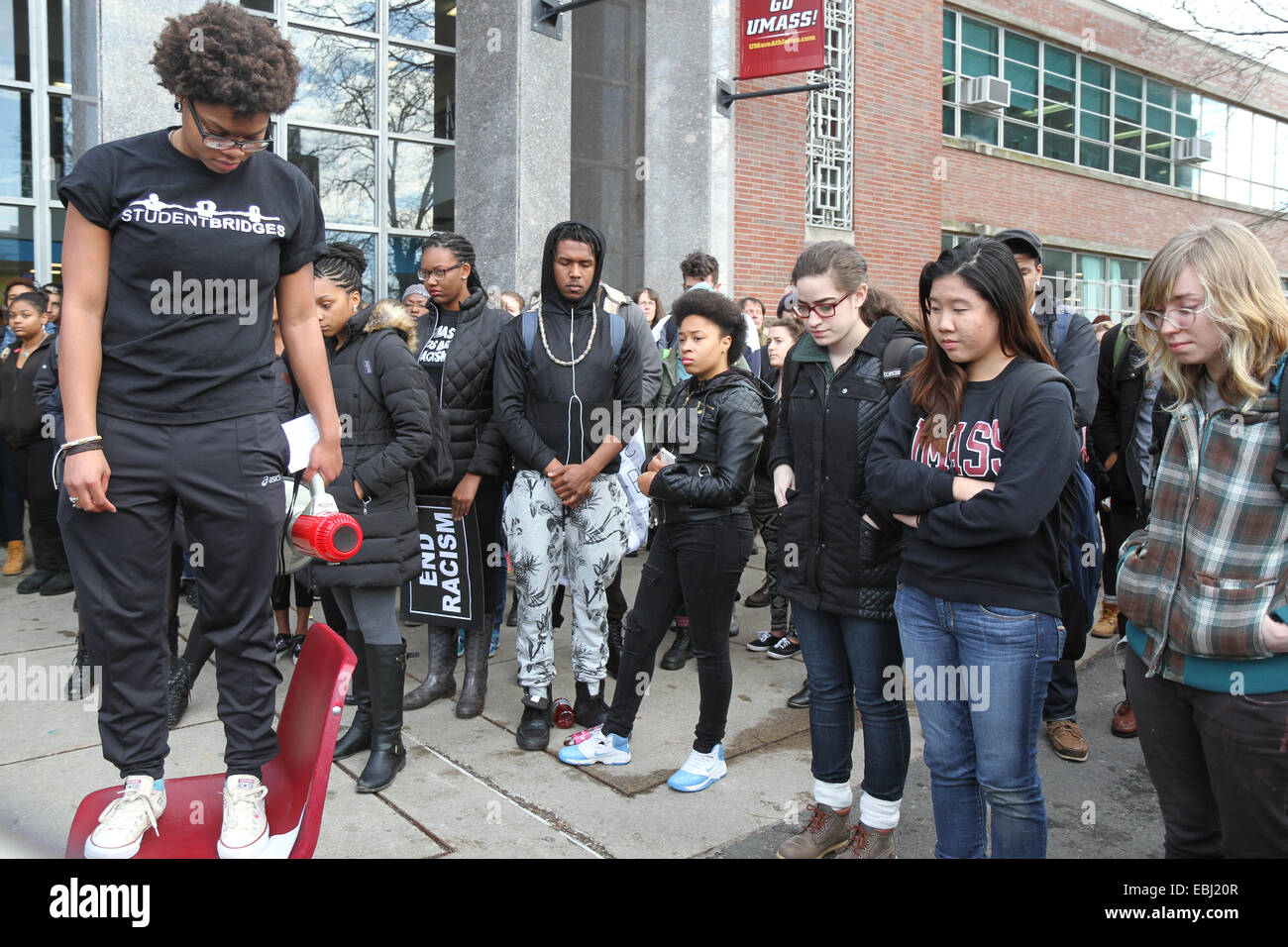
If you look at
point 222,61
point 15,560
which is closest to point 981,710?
point 222,61

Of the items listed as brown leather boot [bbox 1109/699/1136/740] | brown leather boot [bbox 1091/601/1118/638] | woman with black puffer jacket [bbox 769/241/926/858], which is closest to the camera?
woman with black puffer jacket [bbox 769/241/926/858]

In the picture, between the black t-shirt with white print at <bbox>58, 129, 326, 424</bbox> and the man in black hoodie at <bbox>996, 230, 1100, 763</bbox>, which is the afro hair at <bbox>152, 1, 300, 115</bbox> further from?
the man in black hoodie at <bbox>996, 230, 1100, 763</bbox>

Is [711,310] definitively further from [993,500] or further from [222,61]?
[222,61]

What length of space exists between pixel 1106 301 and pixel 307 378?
1893cm

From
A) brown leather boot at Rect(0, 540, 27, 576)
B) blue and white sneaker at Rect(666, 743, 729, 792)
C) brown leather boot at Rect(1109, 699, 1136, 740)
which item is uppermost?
brown leather boot at Rect(0, 540, 27, 576)

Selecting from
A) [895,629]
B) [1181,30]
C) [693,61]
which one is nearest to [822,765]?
[895,629]

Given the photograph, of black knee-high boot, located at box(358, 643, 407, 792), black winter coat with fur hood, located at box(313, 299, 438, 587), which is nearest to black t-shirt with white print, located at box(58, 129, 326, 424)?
black winter coat with fur hood, located at box(313, 299, 438, 587)

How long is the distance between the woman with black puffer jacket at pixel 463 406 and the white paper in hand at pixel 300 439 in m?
1.64

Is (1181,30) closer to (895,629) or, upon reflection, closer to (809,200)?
(809,200)

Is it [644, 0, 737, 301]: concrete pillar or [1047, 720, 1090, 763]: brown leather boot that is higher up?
[644, 0, 737, 301]: concrete pillar

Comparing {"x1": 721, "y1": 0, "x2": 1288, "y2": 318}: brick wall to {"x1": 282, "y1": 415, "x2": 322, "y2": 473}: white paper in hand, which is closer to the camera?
{"x1": 282, "y1": 415, "x2": 322, "y2": 473}: white paper in hand

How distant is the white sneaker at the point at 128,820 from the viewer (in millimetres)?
2500

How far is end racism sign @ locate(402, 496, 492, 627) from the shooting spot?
479 cm

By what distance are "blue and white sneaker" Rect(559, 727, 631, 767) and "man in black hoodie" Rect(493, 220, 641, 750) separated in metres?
0.26
